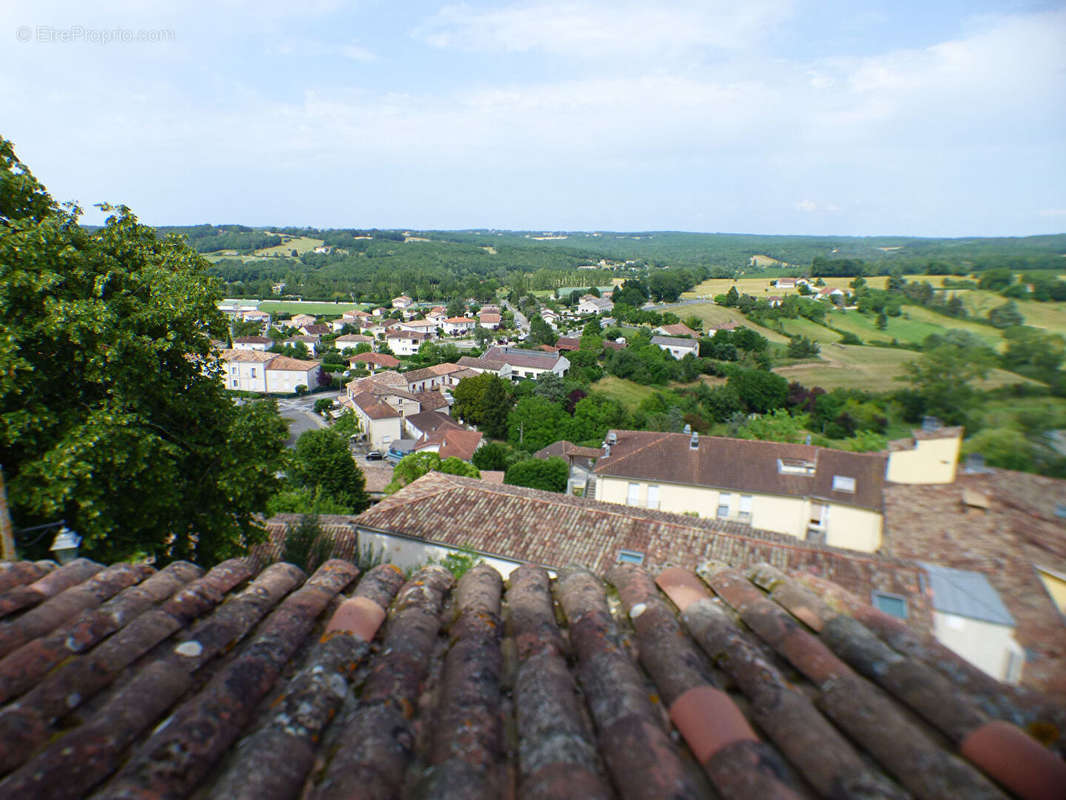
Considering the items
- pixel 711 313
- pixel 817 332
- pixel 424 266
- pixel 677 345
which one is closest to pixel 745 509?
pixel 817 332

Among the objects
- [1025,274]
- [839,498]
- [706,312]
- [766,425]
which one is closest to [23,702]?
[1025,274]

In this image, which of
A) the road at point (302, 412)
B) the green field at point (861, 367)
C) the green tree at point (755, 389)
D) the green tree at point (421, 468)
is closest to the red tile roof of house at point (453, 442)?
the green tree at point (421, 468)

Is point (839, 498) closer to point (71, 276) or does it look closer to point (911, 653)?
point (911, 653)

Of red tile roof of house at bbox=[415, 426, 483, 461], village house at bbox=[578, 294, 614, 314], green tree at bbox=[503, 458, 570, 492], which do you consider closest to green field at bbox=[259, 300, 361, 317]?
village house at bbox=[578, 294, 614, 314]

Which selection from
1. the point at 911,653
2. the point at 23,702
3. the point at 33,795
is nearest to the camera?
the point at 33,795

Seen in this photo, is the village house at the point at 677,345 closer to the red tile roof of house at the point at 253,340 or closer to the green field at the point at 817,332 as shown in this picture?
the red tile roof of house at the point at 253,340

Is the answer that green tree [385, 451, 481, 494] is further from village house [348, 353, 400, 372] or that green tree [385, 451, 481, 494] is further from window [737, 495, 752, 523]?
village house [348, 353, 400, 372]
